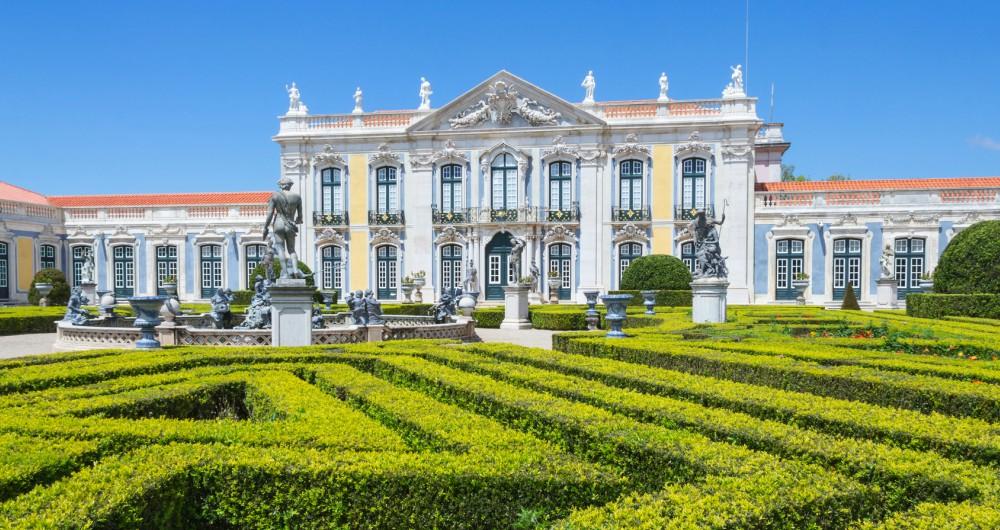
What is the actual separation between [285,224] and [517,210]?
17.3m

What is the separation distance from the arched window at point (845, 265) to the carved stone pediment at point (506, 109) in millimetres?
9965

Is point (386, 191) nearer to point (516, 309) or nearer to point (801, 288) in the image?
point (516, 309)

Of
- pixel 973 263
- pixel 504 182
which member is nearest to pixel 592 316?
pixel 973 263

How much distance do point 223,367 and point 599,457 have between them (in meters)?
4.24

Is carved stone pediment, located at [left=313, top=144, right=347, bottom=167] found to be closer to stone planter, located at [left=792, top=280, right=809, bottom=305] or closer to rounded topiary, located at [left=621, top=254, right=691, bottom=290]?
rounded topiary, located at [left=621, top=254, right=691, bottom=290]

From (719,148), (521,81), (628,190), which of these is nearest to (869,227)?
(719,148)

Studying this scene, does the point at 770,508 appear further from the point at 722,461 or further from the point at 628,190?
the point at 628,190

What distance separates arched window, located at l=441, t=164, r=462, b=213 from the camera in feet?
88.4

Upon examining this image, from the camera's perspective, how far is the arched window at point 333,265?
27.9 meters

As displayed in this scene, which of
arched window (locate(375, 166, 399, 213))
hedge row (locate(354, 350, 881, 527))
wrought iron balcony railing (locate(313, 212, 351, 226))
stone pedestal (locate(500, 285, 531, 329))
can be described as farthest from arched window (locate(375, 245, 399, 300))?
hedge row (locate(354, 350, 881, 527))

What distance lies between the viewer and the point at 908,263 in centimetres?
2397

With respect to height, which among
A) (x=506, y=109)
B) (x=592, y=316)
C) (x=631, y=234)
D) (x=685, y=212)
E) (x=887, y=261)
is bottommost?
(x=592, y=316)

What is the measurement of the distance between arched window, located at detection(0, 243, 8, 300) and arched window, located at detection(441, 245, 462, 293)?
16.8 m

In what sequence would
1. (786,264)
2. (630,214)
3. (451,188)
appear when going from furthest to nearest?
(451,188) → (630,214) → (786,264)
